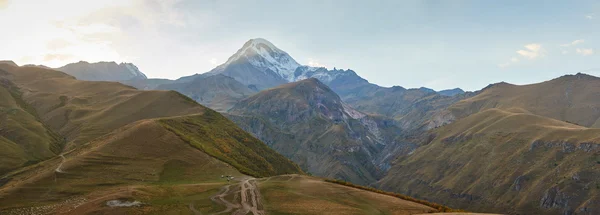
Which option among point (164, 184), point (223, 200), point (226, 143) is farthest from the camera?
point (226, 143)

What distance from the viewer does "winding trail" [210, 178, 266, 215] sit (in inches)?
2702

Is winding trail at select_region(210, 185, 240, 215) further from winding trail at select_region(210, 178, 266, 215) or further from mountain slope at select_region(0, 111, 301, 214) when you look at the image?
mountain slope at select_region(0, 111, 301, 214)

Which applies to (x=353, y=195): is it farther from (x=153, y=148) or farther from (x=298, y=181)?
(x=153, y=148)

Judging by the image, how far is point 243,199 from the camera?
75.8 m

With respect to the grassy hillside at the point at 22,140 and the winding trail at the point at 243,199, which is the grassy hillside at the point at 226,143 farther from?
the grassy hillside at the point at 22,140

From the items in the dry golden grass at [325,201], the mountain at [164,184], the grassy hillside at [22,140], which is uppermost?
the grassy hillside at [22,140]

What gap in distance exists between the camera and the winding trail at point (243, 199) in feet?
225

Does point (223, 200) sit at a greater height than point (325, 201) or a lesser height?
greater

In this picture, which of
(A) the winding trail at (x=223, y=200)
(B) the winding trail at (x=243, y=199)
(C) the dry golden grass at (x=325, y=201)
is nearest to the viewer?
(B) the winding trail at (x=243, y=199)

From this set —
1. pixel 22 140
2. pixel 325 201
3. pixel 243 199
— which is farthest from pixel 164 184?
pixel 22 140

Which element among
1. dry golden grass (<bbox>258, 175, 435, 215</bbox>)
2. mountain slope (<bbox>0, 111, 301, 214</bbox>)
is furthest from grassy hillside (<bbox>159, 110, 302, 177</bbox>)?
dry golden grass (<bbox>258, 175, 435, 215</bbox>)

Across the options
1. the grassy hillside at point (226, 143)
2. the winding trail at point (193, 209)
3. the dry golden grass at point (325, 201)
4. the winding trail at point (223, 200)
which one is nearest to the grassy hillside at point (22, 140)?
the grassy hillside at point (226, 143)

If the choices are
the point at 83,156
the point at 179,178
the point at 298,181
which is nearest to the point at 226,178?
the point at 179,178

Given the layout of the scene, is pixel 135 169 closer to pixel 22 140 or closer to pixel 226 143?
pixel 226 143
